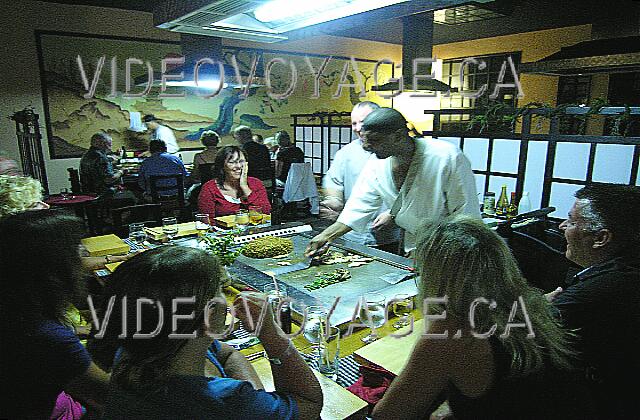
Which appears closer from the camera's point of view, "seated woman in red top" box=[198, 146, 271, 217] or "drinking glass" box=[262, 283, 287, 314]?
"drinking glass" box=[262, 283, 287, 314]

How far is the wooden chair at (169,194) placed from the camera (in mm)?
4480

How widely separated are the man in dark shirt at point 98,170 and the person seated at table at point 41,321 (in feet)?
13.5

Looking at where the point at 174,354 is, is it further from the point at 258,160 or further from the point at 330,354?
the point at 258,160

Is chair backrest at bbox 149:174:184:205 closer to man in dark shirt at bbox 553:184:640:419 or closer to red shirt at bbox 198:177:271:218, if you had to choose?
red shirt at bbox 198:177:271:218

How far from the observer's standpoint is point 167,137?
723 centimetres

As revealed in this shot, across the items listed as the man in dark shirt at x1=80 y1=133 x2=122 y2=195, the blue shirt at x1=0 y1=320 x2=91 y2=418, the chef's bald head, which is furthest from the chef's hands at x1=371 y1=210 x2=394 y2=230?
the man in dark shirt at x1=80 y1=133 x2=122 y2=195

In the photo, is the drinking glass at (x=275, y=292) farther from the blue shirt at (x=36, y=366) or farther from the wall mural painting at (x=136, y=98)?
the wall mural painting at (x=136, y=98)

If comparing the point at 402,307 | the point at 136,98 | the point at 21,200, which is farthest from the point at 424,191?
the point at 136,98

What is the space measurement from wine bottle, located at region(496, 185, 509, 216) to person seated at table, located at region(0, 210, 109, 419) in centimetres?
322

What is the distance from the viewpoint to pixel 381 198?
262cm

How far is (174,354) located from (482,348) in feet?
2.36

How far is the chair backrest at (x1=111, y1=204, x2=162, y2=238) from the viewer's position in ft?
10.3

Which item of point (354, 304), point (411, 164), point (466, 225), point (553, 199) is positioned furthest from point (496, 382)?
point (553, 199)

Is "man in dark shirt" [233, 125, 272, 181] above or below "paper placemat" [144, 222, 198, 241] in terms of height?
above
